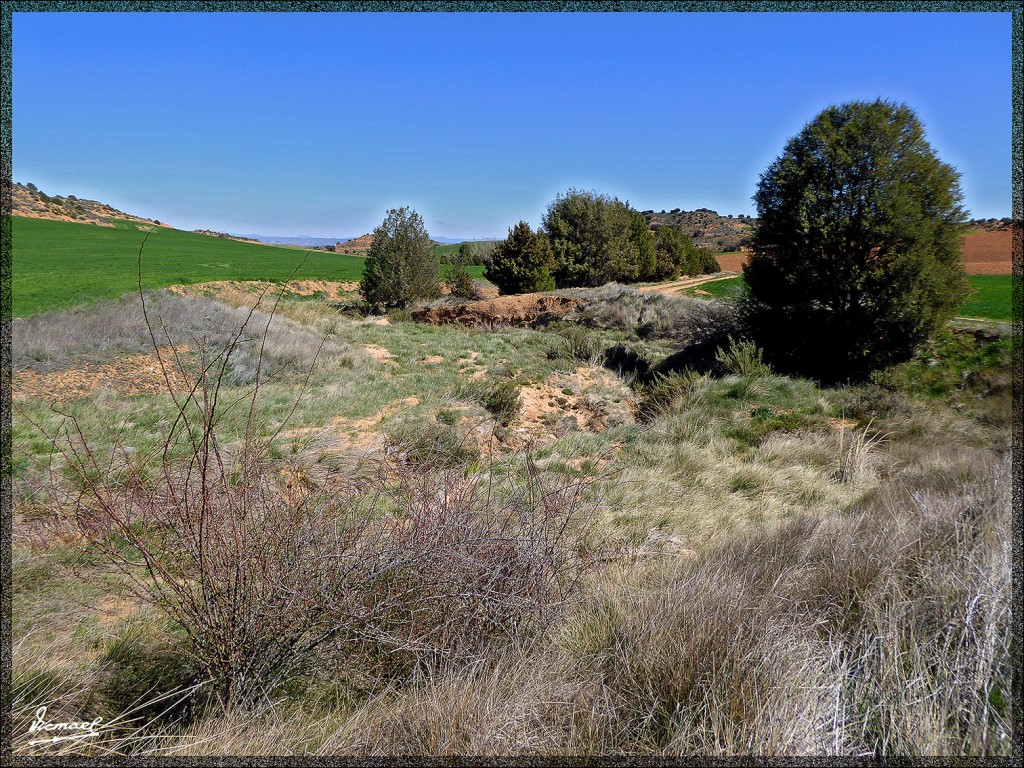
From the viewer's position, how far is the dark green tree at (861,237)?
984 centimetres

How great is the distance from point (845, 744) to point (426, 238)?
24393 mm

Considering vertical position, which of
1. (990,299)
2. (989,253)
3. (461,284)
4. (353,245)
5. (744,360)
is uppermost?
(353,245)

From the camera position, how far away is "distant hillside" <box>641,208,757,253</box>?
7344 cm

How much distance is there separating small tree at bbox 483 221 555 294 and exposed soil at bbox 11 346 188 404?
18.3 m

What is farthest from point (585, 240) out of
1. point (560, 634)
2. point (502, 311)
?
point (560, 634)

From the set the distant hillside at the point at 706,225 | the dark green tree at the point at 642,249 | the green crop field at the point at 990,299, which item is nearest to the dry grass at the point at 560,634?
the green crop field at the point at 990,299

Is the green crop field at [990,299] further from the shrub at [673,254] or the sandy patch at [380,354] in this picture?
the shrub at [673,254]

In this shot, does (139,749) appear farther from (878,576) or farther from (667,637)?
(878,576)

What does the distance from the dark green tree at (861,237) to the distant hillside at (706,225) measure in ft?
188

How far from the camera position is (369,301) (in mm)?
24453

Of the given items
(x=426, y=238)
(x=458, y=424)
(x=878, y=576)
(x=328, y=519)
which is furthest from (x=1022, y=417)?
(x=426, y=238)

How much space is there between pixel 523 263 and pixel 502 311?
20.4 ft

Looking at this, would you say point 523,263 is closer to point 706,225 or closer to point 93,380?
point 93,380

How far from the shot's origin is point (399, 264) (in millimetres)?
23594
